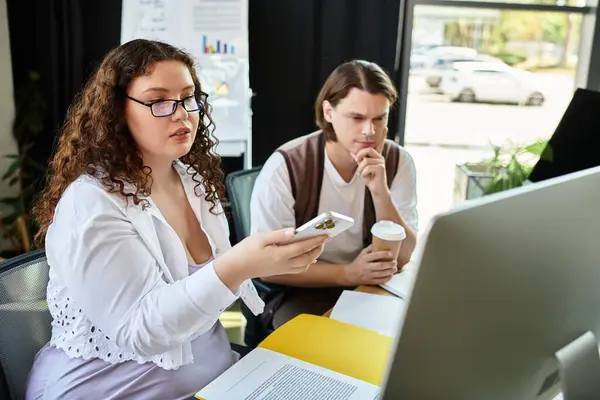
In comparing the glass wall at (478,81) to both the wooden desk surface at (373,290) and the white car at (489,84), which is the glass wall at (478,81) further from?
the wooden desk surface at (373,290)

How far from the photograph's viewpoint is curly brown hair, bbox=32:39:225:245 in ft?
3.81

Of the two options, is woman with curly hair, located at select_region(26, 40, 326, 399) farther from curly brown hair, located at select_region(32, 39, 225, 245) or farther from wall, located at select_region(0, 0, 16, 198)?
wall, located at select_region(0, 0, 16, 198)

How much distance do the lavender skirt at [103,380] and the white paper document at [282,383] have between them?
5.3 inches

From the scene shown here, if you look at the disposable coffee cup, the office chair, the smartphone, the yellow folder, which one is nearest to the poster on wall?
the office chair

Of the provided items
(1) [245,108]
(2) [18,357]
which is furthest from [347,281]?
(1) [245,108]

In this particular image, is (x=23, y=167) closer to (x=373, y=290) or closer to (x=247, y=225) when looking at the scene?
(x=247, y=225)

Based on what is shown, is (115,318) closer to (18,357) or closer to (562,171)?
(18,357)

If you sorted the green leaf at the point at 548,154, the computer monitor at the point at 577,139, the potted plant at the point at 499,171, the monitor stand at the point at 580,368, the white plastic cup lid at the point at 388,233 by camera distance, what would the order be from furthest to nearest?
the potted plant at the point at 499,171
the green leaf at the point at 548,154
the computer monitor at the point at 577,139
the white plastic cup lid at the point at 388,233
the monitor stand at the point at 580,368

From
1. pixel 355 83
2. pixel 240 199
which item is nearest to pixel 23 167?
Answer: pixel 240 199

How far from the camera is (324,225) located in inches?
38.5

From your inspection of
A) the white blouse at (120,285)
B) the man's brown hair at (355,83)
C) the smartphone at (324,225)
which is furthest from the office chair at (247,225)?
the smartphone at (324,225)

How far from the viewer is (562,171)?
5.56 feet

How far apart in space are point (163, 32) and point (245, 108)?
535mm

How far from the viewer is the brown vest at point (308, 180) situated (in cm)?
179
